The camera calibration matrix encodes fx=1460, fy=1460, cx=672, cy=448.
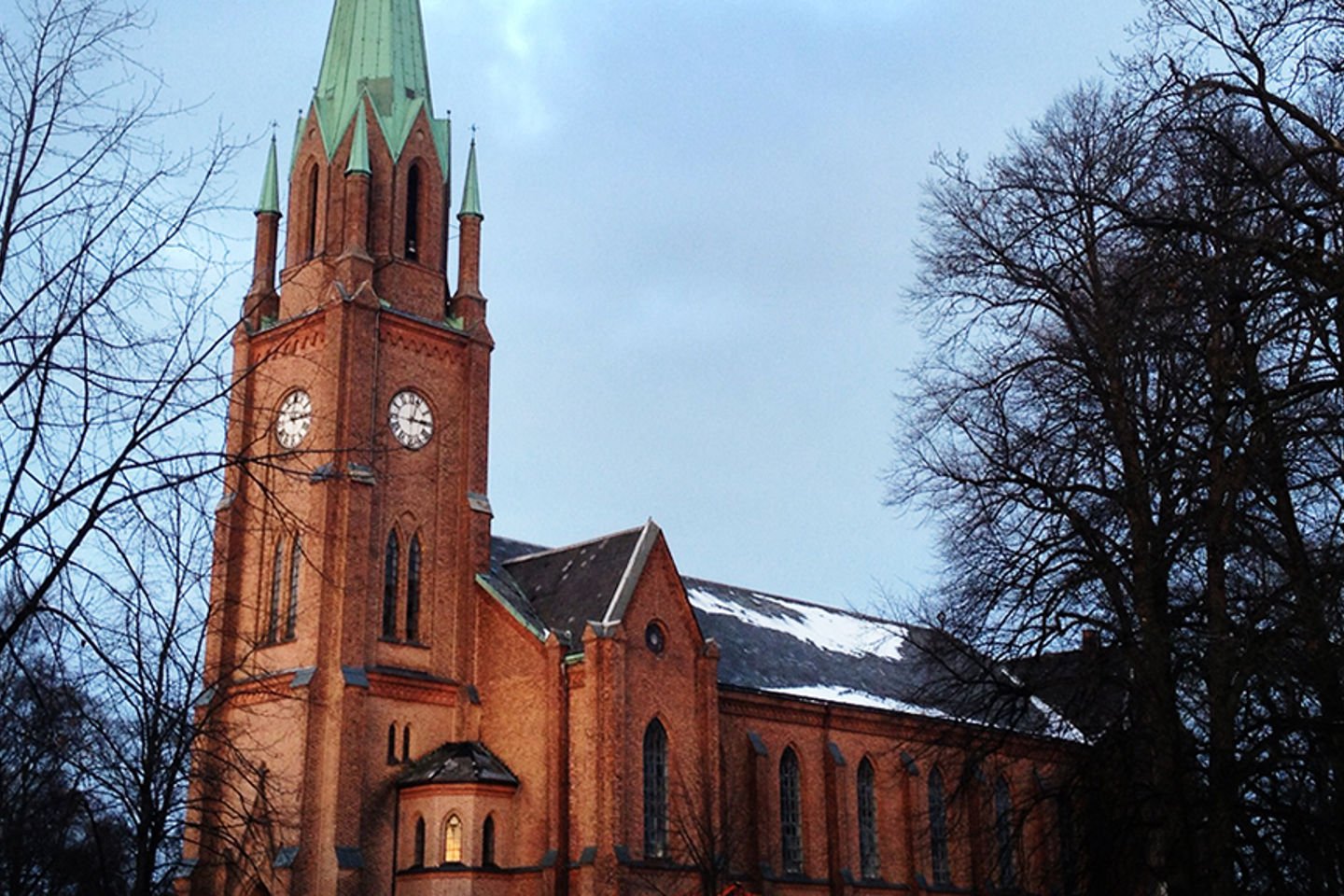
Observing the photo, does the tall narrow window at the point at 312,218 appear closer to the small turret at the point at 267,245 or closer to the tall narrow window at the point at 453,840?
the small turret at the point at 267,245

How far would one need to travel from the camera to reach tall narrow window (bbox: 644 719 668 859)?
141 feet

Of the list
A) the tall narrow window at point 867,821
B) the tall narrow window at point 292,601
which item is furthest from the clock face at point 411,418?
the tall narrow window at point 867,821

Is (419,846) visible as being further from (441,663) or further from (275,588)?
(275,588)

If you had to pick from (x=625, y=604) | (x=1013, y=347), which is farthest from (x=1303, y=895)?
(x=625, y=604)

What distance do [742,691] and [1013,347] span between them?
27.4m

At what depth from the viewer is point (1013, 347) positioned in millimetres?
23594

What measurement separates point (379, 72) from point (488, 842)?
26.1 meters

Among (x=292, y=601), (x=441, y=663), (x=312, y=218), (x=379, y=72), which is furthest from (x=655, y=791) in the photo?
(x=379, y=72)

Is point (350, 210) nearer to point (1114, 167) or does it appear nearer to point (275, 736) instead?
point (275, 736)

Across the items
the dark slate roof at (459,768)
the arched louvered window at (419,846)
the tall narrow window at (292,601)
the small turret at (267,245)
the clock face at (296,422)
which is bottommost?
the arched louvered window at (419,846)

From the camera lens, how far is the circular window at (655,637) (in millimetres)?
44531

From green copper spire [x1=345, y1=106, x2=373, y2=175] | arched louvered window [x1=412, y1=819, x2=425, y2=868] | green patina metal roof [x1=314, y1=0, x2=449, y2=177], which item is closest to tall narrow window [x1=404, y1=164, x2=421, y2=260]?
green patina metal roof [x1=314, y1=0, x2=449, y2=177]

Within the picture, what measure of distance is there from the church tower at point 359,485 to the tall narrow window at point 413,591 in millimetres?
87

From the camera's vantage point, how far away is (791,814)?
166 feet
